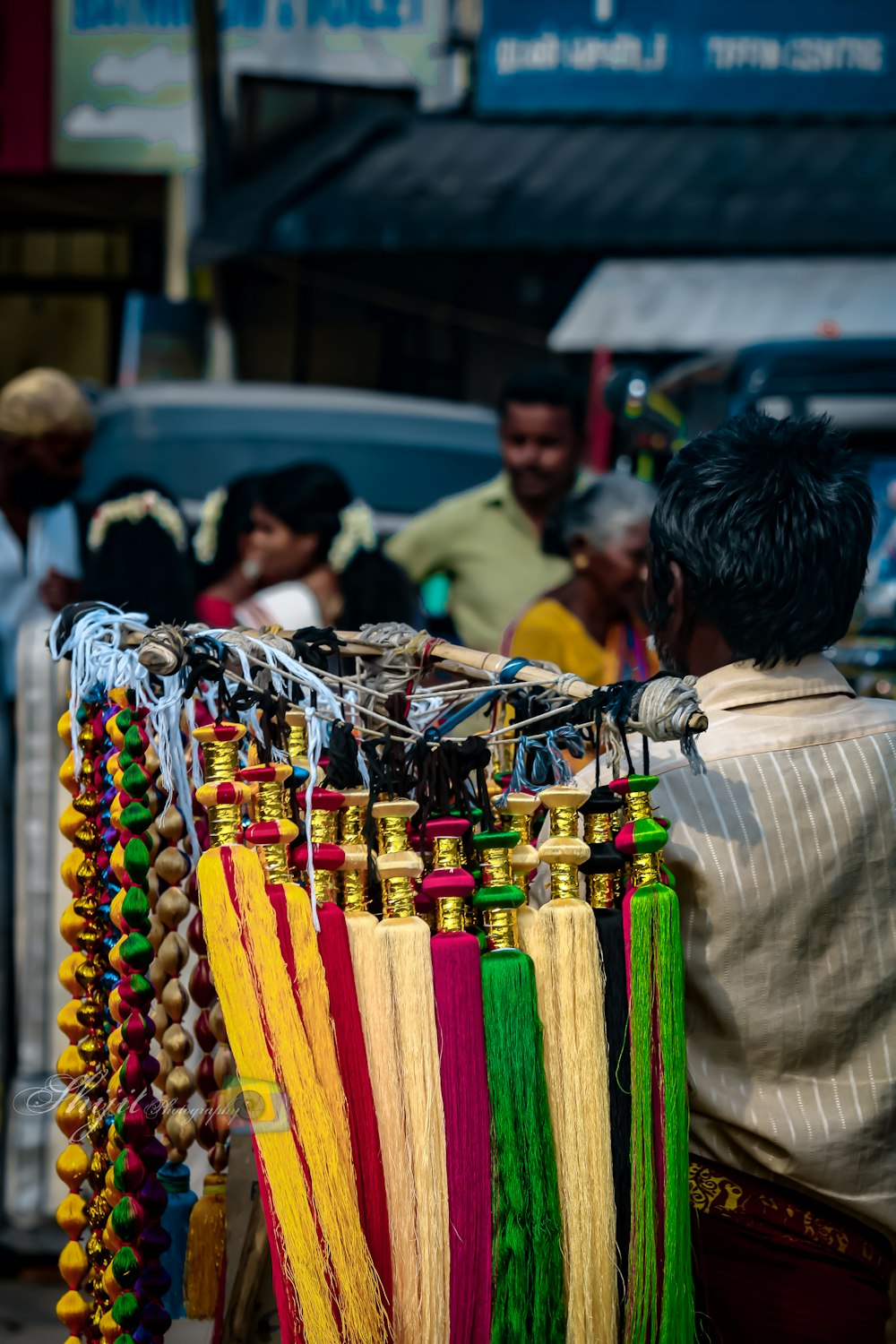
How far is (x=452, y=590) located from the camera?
16.6 ft

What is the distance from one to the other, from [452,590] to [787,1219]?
335 cm

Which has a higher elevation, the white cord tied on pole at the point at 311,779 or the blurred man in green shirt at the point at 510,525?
the blurred man in green shirt at the point at 510,525

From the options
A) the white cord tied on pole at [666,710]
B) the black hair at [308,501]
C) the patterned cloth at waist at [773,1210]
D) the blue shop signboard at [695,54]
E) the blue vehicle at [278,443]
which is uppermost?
the blue shop signboard at [695,54]

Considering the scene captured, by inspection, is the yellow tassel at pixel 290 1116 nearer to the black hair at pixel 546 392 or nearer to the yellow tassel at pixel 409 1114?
the yellow tassel at pixel 409 1114

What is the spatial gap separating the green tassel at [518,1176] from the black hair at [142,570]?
2.18 metres

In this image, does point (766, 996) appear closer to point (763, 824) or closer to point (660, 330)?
point (763, 824)

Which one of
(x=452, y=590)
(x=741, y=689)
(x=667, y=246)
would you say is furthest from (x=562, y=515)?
(x=667, y=246)

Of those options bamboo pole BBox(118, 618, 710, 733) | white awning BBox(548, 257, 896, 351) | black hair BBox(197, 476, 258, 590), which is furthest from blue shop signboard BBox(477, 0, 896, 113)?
bamboo pole BBox(118, 618, 710, 733)

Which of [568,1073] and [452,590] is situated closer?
[568,1073]

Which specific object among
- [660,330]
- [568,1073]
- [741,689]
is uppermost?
[660,330]

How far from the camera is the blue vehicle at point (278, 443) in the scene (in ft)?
21.1

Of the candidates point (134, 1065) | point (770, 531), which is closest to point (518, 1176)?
point (134, 1065)

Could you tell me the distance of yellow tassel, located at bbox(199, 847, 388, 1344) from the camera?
156 centimetres

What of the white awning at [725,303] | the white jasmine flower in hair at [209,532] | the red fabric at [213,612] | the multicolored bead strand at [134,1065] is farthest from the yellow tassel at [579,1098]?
the white awning at [725,303]
